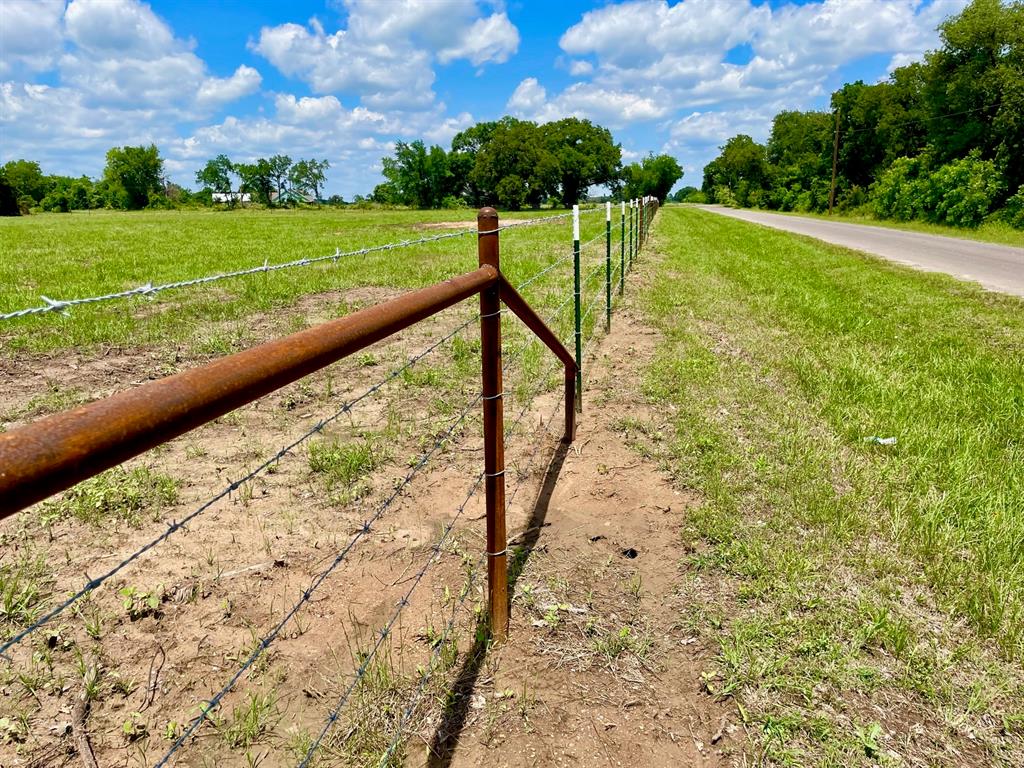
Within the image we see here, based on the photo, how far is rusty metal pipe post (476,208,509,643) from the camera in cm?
236

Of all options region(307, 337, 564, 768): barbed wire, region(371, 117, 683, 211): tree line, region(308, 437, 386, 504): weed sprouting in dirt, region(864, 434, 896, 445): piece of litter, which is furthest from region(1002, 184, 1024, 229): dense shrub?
region(371, 117, 683, 211): tree line

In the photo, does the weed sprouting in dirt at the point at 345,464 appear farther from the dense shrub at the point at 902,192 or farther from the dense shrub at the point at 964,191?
the dense shrub at the point at 902,192

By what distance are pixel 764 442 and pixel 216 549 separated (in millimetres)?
3495

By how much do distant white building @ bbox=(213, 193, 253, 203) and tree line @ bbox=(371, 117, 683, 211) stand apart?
3015 centimetres

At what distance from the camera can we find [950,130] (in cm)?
3061

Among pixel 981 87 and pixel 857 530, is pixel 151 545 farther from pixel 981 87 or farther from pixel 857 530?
pixel 981 87

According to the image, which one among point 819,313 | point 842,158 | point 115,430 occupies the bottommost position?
point 819,313

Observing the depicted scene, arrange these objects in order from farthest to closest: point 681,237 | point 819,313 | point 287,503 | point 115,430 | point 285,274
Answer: point 681,237 < point 285,274 < point 819,313 < point 287,503 < point 115,430

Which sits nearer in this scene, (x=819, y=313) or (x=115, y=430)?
(x=115, y=430)

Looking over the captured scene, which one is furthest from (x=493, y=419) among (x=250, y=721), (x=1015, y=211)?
(x=1015, y=211)

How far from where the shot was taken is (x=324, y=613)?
9.07 feet

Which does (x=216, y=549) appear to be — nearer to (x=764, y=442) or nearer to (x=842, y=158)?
(x=764, y=442)

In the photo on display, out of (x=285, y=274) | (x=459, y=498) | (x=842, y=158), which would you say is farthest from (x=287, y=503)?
(x=842, y=158)

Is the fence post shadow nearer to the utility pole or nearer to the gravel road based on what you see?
the gravel road
